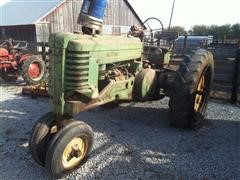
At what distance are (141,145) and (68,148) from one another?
55.1 inches

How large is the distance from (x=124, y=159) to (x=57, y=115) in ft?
3.73

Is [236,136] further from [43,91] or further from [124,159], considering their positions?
[43,91]

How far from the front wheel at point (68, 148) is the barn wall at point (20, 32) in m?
18.0

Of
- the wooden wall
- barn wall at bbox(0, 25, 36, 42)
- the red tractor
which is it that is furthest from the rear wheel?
barn wall at bbox(0, 25, 36, 42)

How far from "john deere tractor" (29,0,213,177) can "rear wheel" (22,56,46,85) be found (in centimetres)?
497

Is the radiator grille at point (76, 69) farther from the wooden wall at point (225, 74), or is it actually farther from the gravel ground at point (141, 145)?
the wooden wall at point (225, 74)

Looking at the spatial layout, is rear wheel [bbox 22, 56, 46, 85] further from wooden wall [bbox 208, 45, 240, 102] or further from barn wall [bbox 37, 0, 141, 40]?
barn wall [bbox 37, 0, 141, 40]

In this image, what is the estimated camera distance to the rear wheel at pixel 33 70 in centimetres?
961

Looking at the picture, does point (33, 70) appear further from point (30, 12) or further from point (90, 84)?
point (30, 12)

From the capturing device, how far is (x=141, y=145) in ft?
16.0

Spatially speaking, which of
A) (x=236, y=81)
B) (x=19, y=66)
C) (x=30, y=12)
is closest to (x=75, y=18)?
(x=30, y=12)

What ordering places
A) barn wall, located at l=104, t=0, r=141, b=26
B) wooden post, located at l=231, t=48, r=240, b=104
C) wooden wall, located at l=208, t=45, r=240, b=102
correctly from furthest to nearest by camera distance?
barn wall, located at l=104, t=0, r=141, b=26 → wooden wall, located at l=208, t=45, r=240, b=102 → wooden post, located at l=231, t=48, r=240, b=104

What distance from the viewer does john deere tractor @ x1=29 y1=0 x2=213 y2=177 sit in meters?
3.86

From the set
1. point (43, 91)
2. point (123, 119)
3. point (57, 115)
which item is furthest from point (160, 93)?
point (43, 91)
